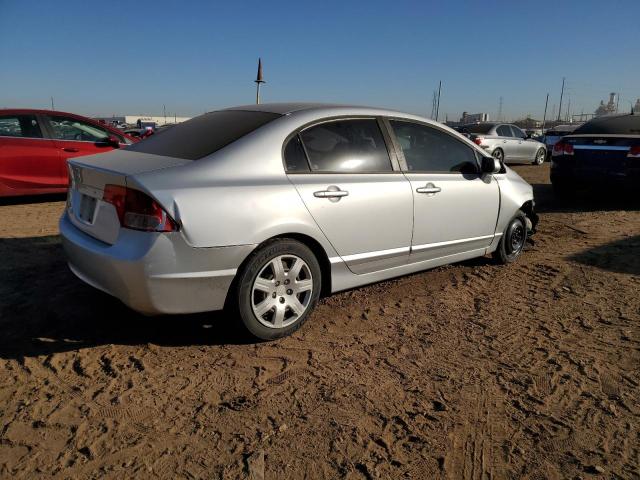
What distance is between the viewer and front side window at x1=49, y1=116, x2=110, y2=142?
24.8 ft

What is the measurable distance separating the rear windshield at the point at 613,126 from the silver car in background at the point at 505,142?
19.8ft

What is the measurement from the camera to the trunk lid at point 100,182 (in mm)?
2865

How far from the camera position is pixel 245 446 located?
222 cm

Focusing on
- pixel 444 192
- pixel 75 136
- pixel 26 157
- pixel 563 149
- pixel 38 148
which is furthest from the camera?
pixel 563 149

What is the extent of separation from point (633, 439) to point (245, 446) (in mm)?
1818

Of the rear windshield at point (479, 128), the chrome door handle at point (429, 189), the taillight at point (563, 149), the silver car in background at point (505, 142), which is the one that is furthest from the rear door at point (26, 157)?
the rear windshield at point (479, 128)

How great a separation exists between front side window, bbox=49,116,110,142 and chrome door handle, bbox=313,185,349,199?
19.6 feet

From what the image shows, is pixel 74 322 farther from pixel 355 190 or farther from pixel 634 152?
pixel 634 152

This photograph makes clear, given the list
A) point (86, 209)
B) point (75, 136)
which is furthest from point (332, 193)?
point (75, 136)

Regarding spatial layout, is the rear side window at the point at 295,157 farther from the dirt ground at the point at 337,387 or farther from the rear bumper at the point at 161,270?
the dirt ground at the point at 337,387

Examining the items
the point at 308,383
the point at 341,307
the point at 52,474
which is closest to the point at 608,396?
the point at 308,383

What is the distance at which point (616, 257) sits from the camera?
5.35 m

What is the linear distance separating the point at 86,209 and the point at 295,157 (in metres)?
1.39

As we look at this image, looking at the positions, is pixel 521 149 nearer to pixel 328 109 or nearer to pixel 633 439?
pixel 328 109
